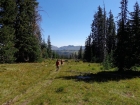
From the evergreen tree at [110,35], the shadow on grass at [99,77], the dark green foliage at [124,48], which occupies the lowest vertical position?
the shadow on grass at [99,77]

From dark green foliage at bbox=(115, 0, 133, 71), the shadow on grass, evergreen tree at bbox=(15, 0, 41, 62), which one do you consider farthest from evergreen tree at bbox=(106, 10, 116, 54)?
the shadow on grass

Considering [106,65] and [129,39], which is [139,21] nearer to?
[129,39]

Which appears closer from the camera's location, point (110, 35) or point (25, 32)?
point (25, 32)

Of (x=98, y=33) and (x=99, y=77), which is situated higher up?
(x=98, y=33)

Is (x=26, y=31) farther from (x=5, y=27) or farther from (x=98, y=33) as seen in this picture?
(x=98, y=33)

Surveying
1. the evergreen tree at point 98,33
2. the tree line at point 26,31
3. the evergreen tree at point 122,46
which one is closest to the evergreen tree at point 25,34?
the tree line at point 26,31

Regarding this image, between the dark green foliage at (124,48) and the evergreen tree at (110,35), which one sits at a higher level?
the evergreen tree at (110,35)

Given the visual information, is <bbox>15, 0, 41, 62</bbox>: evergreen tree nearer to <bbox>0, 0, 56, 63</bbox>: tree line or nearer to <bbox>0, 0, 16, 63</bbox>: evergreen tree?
<bbox>0, 0, 56, 63</bbox>: tree line

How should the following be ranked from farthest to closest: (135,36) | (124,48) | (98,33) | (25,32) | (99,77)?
(98,33), (25,32), (124,48), (135,36), (99,77)

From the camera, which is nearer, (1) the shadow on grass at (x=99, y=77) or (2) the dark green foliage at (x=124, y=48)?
(1) the shadow on grass at (x=99, y=77)

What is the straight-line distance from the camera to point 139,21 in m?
26.9

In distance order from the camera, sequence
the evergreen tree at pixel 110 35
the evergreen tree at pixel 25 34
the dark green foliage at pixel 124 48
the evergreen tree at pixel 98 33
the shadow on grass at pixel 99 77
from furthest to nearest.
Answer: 1. the evergreen tree at pixel 110 35
2. the evergreen tree at pixel 98 33
3. the evergreen tree at pixel 25 34
4. the dark green foliage at pixel 124 48
5. the shadow on grass at pixel 99 77

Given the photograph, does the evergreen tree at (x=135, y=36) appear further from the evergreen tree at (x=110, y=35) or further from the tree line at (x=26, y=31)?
the evergreen tree at (x=110, y=35)

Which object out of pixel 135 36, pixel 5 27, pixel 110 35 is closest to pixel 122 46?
pixel 135 36
